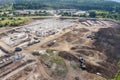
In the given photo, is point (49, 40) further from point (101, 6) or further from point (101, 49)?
point (101, 6)

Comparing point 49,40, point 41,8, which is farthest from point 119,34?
point 41,8

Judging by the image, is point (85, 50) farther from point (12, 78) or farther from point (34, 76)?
point (12, 78)

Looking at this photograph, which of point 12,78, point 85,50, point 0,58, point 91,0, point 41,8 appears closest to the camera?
point 12,78

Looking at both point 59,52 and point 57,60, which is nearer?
point 57,60

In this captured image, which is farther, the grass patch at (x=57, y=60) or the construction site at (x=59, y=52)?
the grass patch at (x=57, y=60)

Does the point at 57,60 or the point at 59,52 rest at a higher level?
the point at 59,52

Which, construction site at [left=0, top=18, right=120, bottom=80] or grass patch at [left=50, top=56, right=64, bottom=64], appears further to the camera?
grass patch at [left=50, top=56, right=64, bottom=64]

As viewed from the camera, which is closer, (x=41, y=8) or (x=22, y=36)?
(x=22, y=36)

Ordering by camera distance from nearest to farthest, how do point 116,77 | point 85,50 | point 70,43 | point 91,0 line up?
1. point 116,77
2. point 85,50
3. point 70,43
4. point 91,0
